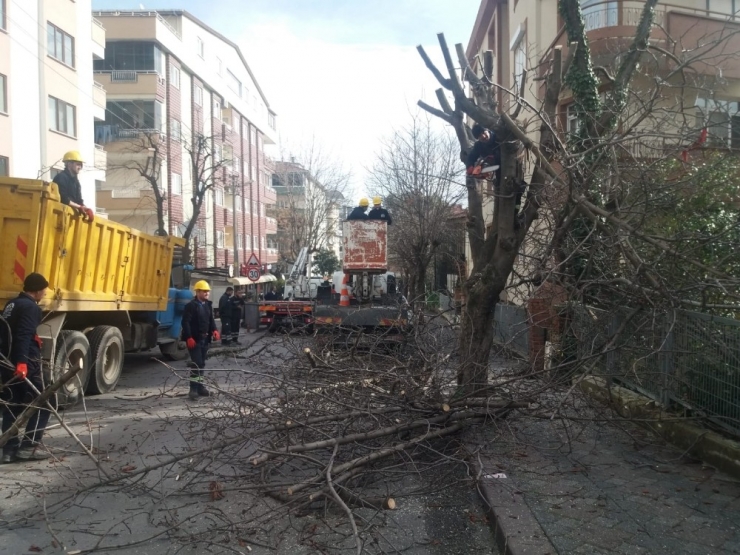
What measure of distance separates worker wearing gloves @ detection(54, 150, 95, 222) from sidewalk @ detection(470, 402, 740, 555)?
645 centimetres

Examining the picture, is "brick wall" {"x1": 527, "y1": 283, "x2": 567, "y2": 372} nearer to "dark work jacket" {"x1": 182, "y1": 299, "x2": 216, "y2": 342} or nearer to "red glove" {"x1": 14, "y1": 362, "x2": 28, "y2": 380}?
"dark work jacket" {"x1": 182, "y1": 299, "x2": 216, "y2": 342}

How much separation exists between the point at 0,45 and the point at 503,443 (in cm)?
2169

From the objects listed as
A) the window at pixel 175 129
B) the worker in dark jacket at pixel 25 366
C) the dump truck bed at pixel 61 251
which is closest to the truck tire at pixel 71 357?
the dump truck bed at pixel 61 251

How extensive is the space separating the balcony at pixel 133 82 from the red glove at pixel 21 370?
104 ft

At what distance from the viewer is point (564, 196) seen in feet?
21.2

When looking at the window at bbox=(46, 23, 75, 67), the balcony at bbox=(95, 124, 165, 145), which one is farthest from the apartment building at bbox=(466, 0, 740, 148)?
the balcony at bbox=(95, 124, 165, 145)

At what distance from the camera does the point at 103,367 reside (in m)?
10.2

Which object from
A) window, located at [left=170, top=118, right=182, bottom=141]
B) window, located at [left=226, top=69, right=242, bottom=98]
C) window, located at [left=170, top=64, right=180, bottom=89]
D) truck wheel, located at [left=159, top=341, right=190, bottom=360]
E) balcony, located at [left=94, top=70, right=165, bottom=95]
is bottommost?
truck wheel, located at [left=159, top=341, right=190, bottom=360]

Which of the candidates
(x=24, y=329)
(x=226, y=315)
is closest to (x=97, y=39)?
(x=226, y=315)

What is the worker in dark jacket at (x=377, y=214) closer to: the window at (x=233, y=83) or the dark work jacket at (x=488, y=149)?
the dark work jacket at (x=488, y=149)

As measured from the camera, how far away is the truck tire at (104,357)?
9.93 meters

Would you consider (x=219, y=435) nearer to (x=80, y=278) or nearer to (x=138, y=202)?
(x=80, y=278)

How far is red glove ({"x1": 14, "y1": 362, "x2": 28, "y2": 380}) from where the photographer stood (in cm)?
550

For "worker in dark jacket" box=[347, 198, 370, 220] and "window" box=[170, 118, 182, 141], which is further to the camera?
"window" box=[170, 118, 182, 141]
